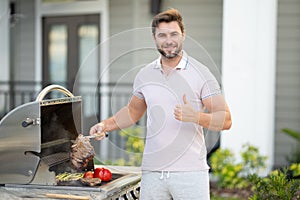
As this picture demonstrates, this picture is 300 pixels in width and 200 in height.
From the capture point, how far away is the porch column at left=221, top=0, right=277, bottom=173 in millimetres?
6777

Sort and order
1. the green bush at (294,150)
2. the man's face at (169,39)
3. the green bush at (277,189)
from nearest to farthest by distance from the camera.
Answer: the man's face at (169,39)
the green bush at (277,189)
the green bush at (294,150)

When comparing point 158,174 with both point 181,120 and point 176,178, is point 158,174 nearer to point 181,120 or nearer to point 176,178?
point 176,178

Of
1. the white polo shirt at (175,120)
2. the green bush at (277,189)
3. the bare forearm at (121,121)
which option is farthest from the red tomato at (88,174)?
the green bush at (277,189)

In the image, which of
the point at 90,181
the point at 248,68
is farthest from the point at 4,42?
the point at 90,181

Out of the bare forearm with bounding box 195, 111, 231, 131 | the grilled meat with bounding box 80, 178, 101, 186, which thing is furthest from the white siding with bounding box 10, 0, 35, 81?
the bare forearm with bounding box 195, 111, 231, 131

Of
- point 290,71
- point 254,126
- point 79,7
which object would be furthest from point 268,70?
point 79,7

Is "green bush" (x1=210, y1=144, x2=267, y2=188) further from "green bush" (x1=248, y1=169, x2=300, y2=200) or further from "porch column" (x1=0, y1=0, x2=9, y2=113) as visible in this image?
"porch column" (x1=0, y1=0, x2=9, y2=113)

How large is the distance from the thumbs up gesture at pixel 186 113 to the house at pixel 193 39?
121 inches

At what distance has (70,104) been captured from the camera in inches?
139

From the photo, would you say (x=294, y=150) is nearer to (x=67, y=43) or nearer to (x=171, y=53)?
(x=67, y=43)

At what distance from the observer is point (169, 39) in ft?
9.82

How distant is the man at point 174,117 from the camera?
3.00 m

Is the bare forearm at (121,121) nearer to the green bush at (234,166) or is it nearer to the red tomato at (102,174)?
the red tomato at (102,174)

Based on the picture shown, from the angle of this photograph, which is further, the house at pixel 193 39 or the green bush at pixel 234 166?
the house at pixel 193 39
